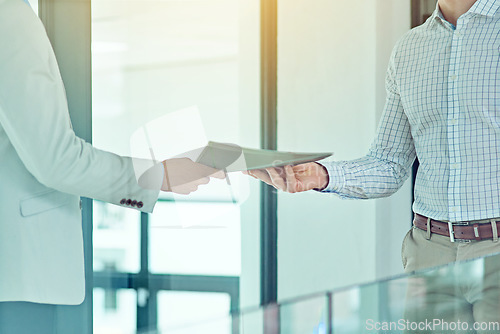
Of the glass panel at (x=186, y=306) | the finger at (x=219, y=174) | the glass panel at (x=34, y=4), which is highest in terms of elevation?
the glass panel at (x=34, y=4)

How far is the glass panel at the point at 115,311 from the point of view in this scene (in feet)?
4.09

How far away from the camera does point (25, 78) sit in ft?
3.02

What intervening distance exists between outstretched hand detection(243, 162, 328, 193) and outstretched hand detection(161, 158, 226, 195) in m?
0.10

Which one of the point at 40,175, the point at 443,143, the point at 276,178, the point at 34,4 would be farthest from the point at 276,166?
the point at 34,4

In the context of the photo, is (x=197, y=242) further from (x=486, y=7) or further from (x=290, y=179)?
(x=486, y=7)

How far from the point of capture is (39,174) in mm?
950

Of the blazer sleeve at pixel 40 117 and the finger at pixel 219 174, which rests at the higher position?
the blazer sleeve at pixel 40 117

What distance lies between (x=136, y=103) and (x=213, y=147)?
273 mm

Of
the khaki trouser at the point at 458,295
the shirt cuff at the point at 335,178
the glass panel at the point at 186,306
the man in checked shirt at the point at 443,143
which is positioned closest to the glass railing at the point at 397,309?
the khaki trouser at the point at 458,295

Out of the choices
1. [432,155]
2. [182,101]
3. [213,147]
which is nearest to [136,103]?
[182,101]

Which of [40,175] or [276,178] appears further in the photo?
[276,178]

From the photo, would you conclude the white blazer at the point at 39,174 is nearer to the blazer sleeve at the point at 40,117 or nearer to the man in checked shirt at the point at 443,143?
the blazer sleeve at the point at 40,117

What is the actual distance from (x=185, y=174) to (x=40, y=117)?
31 centimetres

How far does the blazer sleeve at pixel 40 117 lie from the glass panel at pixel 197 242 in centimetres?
41
